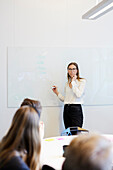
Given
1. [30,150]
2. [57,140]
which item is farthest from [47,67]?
[30,150]

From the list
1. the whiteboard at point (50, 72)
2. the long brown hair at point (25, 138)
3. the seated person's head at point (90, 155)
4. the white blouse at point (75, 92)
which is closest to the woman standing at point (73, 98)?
the white blouse at point (75, 92)

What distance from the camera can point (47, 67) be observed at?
382cm

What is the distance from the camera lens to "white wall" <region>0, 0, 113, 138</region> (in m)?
3.74

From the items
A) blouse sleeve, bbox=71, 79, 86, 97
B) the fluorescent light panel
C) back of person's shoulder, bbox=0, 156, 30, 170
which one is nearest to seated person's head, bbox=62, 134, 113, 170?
back of person's shoulder, bbox=0, 156, 30, 170

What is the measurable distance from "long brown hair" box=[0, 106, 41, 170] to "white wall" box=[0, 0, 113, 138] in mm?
2507

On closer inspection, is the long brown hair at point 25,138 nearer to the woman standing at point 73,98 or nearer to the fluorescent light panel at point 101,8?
the fluorescent light panel at point 101,8

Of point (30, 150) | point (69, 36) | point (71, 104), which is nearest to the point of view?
point (30, 150)

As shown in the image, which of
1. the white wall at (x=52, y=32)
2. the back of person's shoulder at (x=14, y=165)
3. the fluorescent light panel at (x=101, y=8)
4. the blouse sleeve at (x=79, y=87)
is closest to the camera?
the back of person's shoulder at (x=14, y=165)

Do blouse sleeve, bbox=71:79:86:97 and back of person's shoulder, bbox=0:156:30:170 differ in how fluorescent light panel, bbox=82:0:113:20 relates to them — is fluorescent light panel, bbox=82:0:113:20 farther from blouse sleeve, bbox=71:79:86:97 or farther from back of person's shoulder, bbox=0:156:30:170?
back of person's shoulder, bbox=0:156:30:170

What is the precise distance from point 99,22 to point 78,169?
11.2 ft

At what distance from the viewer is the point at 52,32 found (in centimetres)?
381

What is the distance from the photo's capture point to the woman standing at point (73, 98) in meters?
3.57

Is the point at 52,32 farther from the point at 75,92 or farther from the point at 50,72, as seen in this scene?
the point at 75,92

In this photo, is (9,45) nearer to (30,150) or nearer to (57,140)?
(57,140)
